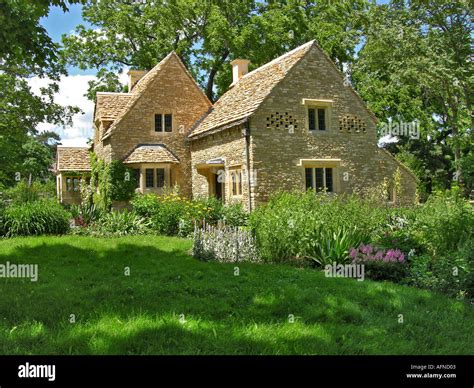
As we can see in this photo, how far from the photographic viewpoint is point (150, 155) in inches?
832

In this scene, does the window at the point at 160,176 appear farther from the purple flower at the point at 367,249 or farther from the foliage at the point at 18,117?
the purple flower at the point at 367,249

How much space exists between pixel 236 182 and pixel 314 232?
320 inches

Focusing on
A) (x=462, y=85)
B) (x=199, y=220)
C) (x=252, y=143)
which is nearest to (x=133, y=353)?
(x=199, y=220)

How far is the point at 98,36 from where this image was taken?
3012cm

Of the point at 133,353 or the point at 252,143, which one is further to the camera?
the point at 252,143

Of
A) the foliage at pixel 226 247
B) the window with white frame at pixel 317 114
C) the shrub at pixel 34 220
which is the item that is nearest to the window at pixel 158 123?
the window with white frame at pixel 317 114

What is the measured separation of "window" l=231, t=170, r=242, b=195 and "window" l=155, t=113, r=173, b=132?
5491mm

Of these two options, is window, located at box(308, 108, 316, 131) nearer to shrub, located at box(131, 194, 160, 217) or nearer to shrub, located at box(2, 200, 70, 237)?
shrub, located at box(131, 194, 160, 217)

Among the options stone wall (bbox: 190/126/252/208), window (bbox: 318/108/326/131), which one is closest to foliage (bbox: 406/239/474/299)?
stone wall (bbox: 190/126/252/208)

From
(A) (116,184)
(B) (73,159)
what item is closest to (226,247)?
(A) (116,184)

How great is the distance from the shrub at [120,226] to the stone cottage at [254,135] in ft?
13.4

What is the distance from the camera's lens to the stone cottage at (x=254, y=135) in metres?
17.8
